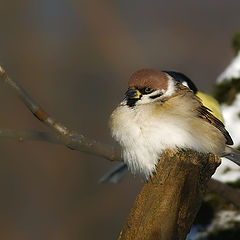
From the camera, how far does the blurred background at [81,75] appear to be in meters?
7.36

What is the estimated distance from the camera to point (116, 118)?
3.37 meters

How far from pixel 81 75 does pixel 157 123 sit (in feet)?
17.6

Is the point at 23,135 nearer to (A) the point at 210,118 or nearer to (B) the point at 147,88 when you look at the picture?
(B) the point at 147,88

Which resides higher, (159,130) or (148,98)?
(148,98)

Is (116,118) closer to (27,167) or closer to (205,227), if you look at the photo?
(205,227)

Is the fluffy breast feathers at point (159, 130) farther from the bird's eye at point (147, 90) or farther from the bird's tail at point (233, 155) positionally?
the bird's tail at point (233, 155)

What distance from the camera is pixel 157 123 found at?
3.17 m

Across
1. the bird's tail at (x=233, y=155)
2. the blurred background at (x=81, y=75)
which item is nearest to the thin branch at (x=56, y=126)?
the bird's tail at (x=233, y=155)

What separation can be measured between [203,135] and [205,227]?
0.94 meters

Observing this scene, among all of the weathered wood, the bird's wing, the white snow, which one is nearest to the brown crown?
the bird's wing

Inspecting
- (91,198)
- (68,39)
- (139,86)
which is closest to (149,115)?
(139,86)

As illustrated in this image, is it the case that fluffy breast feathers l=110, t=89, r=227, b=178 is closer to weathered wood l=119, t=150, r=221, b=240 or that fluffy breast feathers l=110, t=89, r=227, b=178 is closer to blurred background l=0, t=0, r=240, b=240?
weathered wood l=119, t=150, r=221, b=240

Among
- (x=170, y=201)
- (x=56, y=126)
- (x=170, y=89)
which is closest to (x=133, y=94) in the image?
(x=170, y=89)

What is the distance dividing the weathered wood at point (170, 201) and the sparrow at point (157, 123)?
12.5 inches
